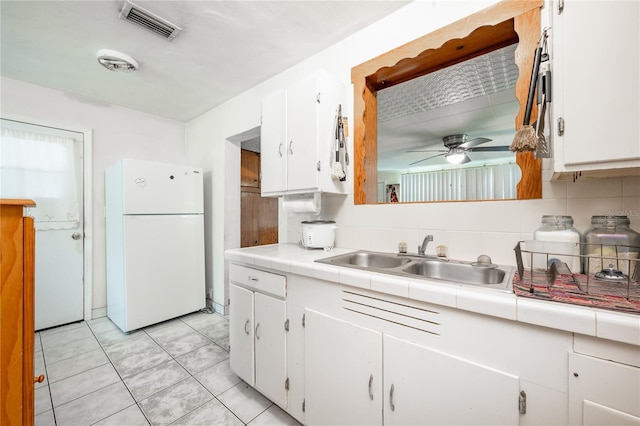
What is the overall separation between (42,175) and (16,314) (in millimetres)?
2477

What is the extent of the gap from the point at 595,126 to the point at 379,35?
134 cm

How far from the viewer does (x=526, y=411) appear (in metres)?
0.75

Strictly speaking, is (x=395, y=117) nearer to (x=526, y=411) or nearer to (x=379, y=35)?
(x=379, y=35)

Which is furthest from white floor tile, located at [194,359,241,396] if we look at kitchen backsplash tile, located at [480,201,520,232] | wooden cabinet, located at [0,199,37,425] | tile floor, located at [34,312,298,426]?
kitchen backsplash tile, located at [480,201,520,232]

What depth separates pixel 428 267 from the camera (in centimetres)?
137

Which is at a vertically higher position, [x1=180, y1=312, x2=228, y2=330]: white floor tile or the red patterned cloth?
the red patterned cloth

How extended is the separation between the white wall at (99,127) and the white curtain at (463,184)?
3003 mm

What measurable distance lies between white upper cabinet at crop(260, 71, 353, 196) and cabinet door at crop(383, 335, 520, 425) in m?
1.03

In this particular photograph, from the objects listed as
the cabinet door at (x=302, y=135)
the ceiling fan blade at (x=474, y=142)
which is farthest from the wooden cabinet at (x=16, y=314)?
the ceiling fan blade at (x=474, y=142)

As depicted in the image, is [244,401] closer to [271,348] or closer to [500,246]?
[271,348]

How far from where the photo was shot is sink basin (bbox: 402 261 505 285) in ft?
3.85

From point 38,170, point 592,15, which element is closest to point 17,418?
point 592,15

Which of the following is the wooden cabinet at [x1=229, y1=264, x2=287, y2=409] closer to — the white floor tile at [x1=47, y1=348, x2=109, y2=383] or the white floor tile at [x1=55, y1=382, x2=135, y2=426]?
the white floor tile at [x1=55, y1=382, x2=135, y2=426]

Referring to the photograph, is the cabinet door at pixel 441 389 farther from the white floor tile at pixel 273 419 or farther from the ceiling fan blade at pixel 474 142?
the ceiling fan blade at pixel 474 142
